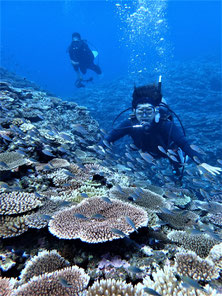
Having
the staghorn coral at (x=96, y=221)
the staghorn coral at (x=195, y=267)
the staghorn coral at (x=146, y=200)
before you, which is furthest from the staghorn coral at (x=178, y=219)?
the staghorn coral at (x=195, y=267)

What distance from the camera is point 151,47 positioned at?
292 ft

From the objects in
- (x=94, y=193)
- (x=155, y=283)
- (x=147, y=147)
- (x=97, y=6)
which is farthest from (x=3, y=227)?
(x=97, y=6)

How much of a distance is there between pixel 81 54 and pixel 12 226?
17.0 meters

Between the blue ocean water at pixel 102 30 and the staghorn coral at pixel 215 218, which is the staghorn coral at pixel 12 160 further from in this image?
the blue ocean water at pixel 102 30

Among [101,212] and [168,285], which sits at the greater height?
[101,212]

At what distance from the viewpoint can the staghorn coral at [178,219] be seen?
158 inches

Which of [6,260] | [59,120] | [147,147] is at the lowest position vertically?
[6,260]

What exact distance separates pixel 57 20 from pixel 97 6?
5024 cm

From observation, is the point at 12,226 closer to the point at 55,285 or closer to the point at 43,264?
the point at 43,264

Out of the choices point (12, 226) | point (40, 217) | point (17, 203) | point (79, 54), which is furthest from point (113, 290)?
point (79, 54)

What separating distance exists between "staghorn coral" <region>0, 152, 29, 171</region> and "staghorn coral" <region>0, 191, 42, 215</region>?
889mm

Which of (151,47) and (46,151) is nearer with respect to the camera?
(46,151)

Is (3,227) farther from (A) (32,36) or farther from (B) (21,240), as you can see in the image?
(A) (32,36)

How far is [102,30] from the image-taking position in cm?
14212
